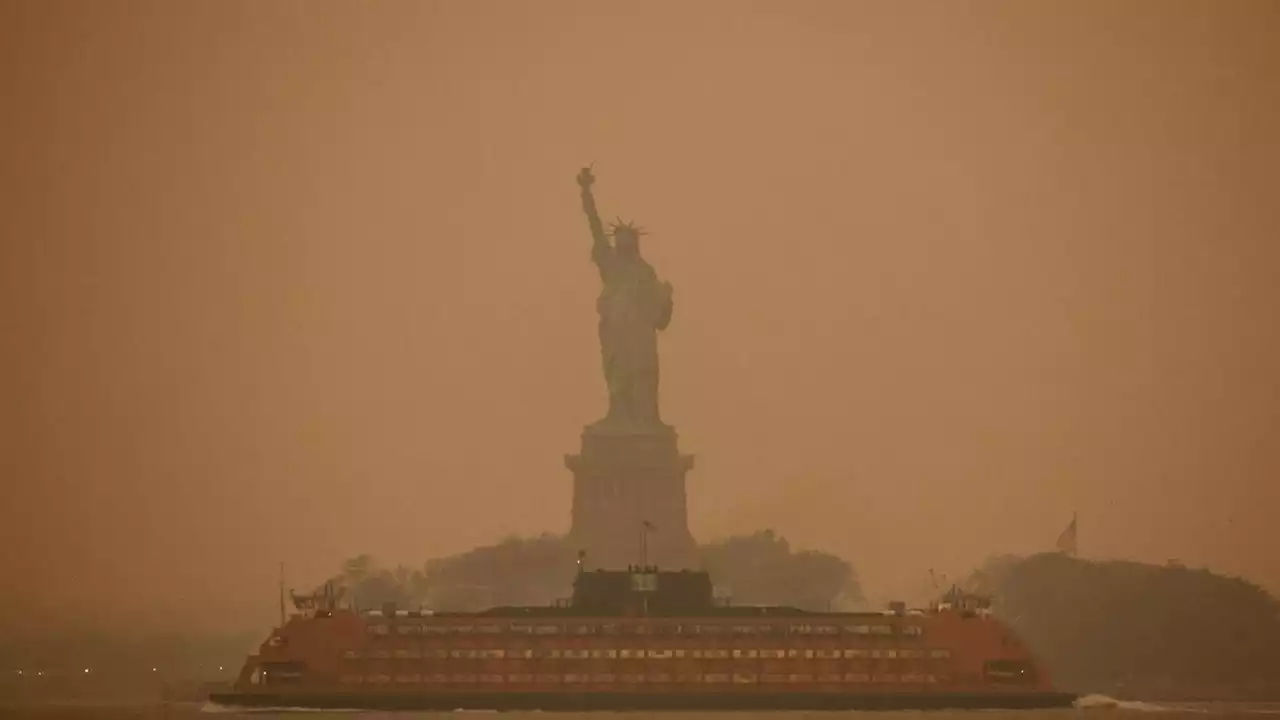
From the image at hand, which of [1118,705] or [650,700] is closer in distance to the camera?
[650,700]

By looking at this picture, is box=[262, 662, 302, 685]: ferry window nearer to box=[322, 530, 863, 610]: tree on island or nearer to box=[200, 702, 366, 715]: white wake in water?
box=[200, 702, 366, 715]: white wake in water

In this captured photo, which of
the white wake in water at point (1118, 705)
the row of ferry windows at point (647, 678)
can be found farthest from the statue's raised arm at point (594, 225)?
the white wake in water at point (1118, 705)

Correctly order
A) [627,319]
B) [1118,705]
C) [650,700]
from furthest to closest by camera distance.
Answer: [627,319] < [1118,705] < [650,700]

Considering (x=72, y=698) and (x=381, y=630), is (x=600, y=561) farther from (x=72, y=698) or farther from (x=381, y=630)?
(x=72, y=698)

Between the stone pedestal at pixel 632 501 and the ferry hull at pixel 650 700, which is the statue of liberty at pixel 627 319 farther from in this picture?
the ferry hull at pixel 650 700

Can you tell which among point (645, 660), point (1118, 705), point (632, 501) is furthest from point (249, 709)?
point (1118, 705)

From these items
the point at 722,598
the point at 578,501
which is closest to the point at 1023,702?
the point at 722,598

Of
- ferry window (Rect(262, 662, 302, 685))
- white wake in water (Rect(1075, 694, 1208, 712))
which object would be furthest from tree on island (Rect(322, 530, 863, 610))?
white wake in water (Rect(1075, 694, 1208, 712))

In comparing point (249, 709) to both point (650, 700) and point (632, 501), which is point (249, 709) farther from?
point (632, 501)
